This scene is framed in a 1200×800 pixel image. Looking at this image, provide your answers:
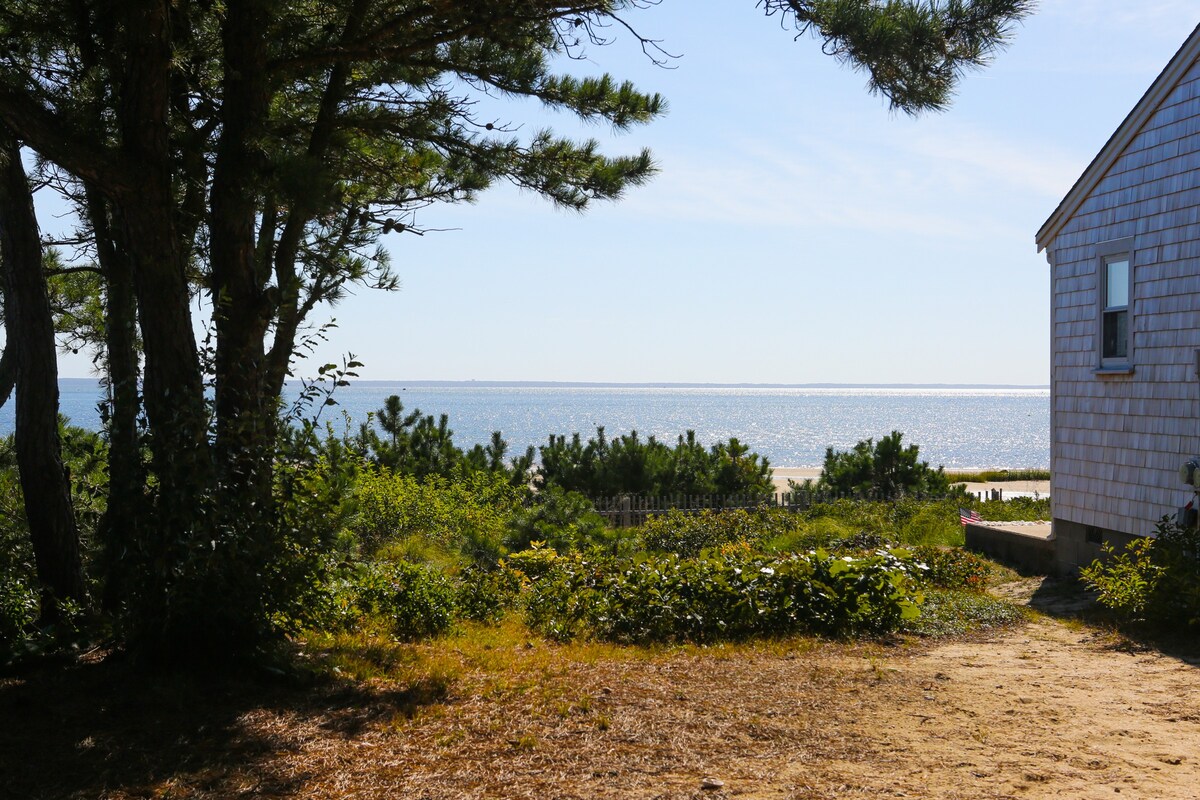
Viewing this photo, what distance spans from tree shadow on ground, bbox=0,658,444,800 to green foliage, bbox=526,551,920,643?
2.47 metres

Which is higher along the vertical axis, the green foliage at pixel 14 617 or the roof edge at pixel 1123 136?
the roof edge at pixel 1123 136

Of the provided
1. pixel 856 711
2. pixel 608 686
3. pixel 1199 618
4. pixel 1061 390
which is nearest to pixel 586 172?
pixel 608 686

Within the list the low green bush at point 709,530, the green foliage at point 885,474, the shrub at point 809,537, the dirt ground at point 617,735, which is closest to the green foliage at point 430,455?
the low green bush at point 709,530

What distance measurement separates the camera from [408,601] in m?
7.57

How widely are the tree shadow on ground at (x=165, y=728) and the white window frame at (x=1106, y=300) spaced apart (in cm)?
Result: 852

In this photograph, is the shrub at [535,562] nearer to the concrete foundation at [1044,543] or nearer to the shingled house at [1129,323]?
the concrete foundation at [1044,543]

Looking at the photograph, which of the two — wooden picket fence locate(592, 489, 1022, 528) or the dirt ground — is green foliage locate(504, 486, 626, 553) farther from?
the dirt ground

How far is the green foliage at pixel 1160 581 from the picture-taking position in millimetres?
7809

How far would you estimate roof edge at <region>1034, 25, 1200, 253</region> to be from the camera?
31.0 feet

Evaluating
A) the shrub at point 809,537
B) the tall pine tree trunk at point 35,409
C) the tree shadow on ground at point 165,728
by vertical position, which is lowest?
the shrub at point 809,537

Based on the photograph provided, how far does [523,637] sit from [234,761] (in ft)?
11.2

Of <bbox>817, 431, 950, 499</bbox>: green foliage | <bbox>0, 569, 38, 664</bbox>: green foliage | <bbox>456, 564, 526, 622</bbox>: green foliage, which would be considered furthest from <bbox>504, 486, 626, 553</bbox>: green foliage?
<bbox>817, 431, 950, 499</bbox>: green foliage

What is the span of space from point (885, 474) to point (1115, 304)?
911 centimetres

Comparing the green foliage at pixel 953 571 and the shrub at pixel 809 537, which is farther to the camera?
the shrub at pixel 809 537
